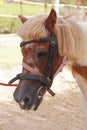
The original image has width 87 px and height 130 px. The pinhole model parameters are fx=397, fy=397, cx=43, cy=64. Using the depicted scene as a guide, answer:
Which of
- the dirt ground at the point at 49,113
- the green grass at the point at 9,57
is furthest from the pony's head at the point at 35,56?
the green grass at the point at 9,57

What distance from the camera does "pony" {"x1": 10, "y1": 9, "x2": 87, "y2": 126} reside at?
2594 mm

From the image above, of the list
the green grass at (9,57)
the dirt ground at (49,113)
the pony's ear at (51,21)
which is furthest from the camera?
the green grass at (9,57)

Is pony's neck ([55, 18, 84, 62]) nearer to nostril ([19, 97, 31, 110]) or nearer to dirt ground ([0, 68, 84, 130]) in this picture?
nostril ([19, 97, 31, 110])

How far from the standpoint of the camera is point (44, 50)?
262 cm

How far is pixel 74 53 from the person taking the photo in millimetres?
2721

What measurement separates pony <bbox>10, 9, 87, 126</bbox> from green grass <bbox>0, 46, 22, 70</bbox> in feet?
16.6

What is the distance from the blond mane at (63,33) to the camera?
8.53 ft

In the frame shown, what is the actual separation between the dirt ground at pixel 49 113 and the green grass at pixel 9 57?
1.55 meters

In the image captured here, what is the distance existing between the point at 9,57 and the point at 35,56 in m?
6.44

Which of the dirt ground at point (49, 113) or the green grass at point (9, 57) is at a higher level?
the dirt ground at point (49, 113)

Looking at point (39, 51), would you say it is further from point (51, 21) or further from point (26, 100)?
point (26, 100)

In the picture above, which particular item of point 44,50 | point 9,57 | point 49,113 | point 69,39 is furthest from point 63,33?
point 9,57

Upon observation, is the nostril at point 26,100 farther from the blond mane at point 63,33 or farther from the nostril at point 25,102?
the blond mane at point 63,33

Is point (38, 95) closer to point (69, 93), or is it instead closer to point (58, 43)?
point (58, 43)
